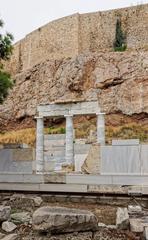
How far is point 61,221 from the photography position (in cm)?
662

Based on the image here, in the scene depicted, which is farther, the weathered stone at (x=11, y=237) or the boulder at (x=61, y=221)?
the boulder at (x=61, y=221)

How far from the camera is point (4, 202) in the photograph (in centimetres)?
1088

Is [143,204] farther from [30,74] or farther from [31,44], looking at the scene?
[31,44]

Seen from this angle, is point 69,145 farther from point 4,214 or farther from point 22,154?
point 4,214

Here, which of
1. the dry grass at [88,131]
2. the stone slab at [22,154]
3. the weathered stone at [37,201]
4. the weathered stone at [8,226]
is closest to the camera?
the weathered stone at [8,226]

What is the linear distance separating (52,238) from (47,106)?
14.4 m

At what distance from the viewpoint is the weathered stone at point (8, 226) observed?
726 centimetres

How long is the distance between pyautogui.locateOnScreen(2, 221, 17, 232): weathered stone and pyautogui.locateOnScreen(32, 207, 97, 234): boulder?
76 centimetres

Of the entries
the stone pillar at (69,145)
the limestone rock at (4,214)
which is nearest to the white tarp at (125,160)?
the limestone rock at (4,214)

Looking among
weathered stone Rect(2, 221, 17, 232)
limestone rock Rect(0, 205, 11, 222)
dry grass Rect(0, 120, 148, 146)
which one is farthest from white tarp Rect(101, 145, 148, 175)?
dry grass Rect(0, 120, 148, 146)

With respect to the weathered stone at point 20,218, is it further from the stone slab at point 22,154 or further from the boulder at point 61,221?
the stone slab at point 22,154

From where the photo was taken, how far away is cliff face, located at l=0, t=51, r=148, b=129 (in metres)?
31.8

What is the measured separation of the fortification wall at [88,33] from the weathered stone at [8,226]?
32688 mm

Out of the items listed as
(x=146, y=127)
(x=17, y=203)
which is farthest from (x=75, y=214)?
(x=146, y=127)
